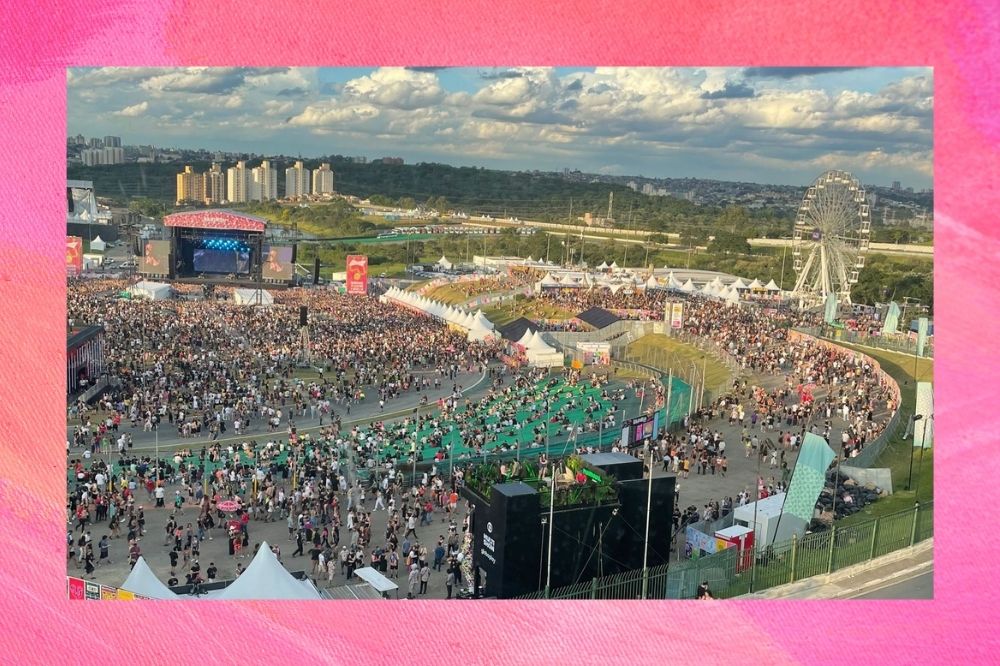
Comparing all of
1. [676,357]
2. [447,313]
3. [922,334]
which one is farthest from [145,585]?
[922,334]

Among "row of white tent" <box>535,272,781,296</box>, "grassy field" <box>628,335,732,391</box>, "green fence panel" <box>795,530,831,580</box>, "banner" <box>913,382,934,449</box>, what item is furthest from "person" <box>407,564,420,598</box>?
"row of white tent" <box>535,272,781,296</box>

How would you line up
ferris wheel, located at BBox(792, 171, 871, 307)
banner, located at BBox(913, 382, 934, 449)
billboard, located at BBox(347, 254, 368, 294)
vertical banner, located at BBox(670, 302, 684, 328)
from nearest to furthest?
banner, located at BBox(913, 382, 934, 449) < billboard, located at BBox(347, 254, 368, 294) < vertical banner, located at BBox(670, 302, 684, 328) < ferris wheel, located at BBox(792, 171, 871, 307)

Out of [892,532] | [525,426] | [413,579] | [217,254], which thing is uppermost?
[217,254]

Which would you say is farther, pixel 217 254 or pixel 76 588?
pixel 217 254

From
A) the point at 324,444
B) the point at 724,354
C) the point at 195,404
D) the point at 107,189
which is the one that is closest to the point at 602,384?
the point at 724,354

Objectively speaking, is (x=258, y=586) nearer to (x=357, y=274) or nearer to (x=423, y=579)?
(x=423, y=579)

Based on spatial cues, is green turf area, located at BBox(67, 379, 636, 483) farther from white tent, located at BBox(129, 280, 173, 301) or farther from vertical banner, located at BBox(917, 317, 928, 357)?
vertical banner, located at BBox(917, 317, 928, 357)
